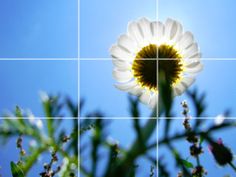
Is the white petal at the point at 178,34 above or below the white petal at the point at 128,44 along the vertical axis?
above

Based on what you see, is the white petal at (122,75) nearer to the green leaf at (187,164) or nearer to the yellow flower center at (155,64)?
the yellow flower center at (155,64)

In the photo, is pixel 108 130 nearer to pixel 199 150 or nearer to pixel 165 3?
pixel 199 150

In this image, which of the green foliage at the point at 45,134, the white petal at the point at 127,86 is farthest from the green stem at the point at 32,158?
the white petal at the point at 127,86

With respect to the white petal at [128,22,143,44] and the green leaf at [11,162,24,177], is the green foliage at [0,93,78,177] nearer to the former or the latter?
the green leaf at [11,162,24,177]

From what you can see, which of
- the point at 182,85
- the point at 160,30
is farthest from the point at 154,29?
the point at 182,85

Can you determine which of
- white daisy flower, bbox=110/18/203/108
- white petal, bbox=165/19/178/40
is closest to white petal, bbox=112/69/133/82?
white daisy flower, bbox=110/18/203/108

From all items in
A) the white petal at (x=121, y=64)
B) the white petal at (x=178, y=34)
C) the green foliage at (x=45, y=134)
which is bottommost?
the green foliage at (x=45, y=134)

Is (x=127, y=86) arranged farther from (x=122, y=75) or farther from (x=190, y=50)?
(x=190, y=50)
